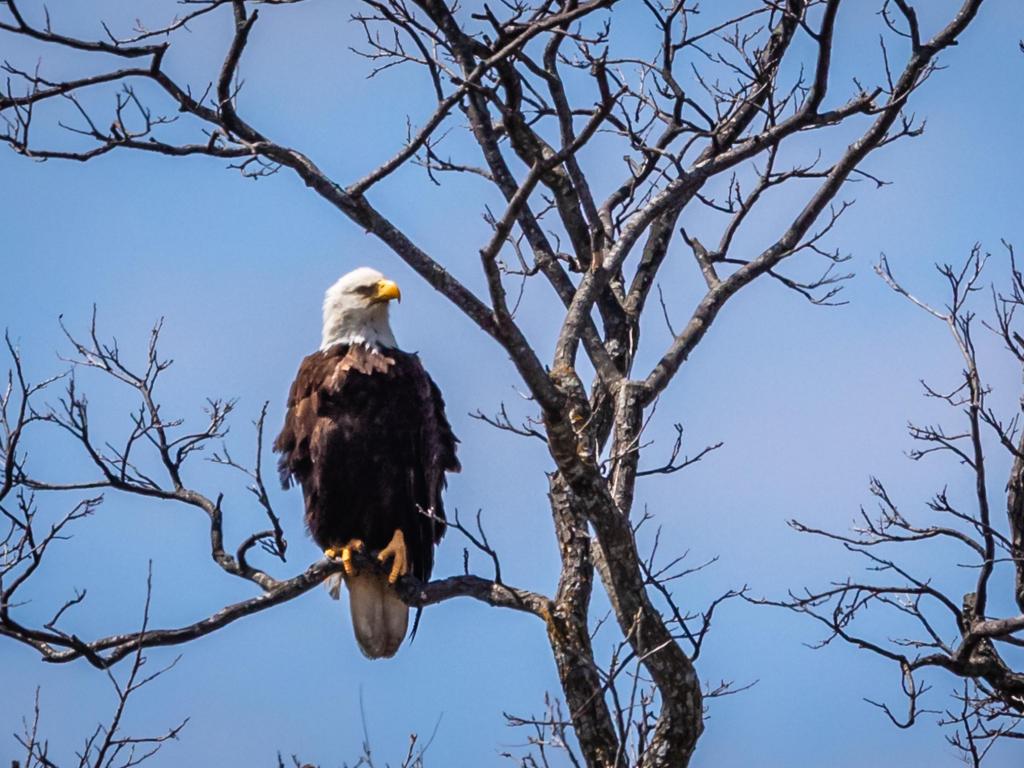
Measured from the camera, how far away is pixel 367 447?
6535 mm

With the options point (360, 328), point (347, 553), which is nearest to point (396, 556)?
point (347, 553)

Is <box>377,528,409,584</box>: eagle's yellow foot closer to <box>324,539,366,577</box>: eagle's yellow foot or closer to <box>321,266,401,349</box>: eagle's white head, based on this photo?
<box>324,539,366,577</box>: eagle's yellow foot

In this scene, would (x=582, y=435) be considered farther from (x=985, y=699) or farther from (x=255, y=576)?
(x=985, y=699)

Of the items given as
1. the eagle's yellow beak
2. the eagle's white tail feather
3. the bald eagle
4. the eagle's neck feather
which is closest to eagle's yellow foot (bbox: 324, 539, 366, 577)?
the bald eagle

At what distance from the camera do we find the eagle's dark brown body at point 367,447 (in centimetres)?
652

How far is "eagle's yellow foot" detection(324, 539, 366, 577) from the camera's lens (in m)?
6.01

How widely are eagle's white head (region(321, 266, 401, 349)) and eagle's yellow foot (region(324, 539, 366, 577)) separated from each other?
922mm

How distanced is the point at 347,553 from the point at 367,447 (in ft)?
1.83

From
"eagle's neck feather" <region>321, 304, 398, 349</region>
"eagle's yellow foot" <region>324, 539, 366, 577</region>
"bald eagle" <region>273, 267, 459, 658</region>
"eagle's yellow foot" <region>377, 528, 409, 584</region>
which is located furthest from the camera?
"eagle's neck feather" <region>321, 304, 398, 349</region>

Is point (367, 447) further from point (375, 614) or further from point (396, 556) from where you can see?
point (375, 614)

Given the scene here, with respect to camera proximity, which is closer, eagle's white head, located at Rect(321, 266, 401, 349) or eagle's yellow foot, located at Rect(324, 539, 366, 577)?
eagle's yellow foot, located at Rect(324, 539, 366, 577)

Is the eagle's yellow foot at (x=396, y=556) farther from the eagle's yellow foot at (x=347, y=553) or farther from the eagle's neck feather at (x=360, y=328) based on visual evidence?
the eagle's neck feather at (x=360, y=328)

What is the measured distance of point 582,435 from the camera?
4.69 metres

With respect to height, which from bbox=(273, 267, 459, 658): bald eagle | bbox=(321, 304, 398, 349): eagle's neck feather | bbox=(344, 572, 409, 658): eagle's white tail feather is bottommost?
bbox=(344, 572, 409, 658): eagle's white tail feather
